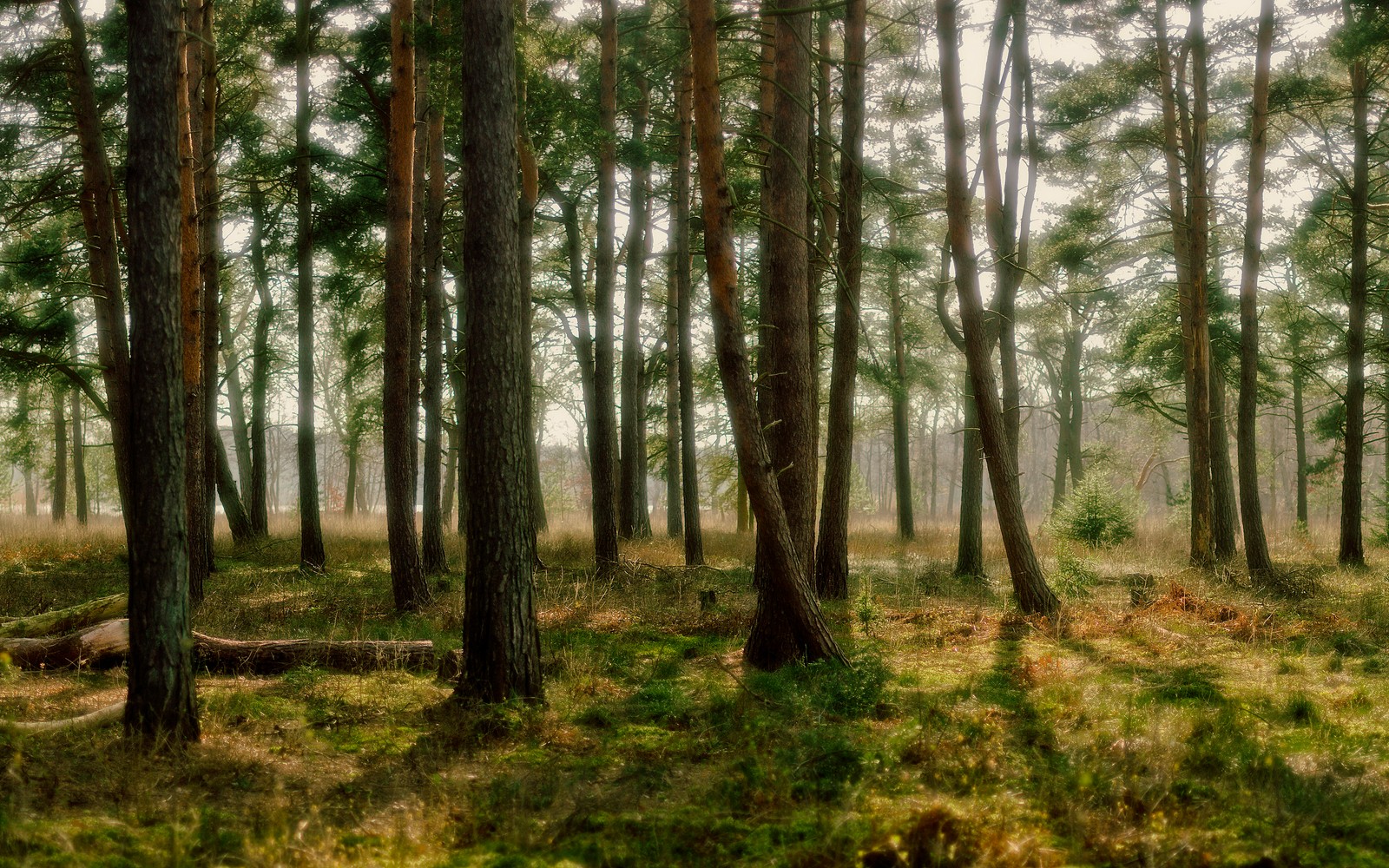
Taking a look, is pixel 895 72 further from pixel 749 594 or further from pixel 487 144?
pixel 487 144

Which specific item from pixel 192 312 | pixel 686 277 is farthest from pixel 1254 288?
pixel 192 312

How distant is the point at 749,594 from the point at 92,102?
10.2m

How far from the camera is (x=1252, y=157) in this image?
552 inches

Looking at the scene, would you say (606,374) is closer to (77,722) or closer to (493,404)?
(493,404)

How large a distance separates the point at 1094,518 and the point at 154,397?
1725 cm

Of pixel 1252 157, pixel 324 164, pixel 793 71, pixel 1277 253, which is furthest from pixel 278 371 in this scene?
pixel 1277 253

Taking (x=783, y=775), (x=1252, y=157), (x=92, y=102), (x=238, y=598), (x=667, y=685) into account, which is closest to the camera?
(x=783, y=775)

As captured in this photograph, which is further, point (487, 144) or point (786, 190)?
point (786, 190)

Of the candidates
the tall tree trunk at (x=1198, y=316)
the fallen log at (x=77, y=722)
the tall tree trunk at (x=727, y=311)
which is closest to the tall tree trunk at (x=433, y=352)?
the tall tree trunk at (x=727, y=311)

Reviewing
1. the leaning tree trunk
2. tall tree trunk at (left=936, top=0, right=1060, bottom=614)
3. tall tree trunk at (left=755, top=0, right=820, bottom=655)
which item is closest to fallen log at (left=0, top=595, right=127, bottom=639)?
tall tree trunk at (left=755, top=0, right=820, bottom=655)

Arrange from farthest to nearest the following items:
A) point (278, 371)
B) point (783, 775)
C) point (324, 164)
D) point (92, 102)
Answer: point (278, 371) < point (324, 164) < point (92, 102) < point (783, 775)

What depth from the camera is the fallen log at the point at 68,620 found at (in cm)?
809

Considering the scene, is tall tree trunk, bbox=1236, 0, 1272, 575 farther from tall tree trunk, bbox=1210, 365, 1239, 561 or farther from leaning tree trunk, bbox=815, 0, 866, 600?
leaning tree trunk, bbox=815, 0, 866, 600

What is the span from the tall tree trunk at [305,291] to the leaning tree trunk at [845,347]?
8240mm
